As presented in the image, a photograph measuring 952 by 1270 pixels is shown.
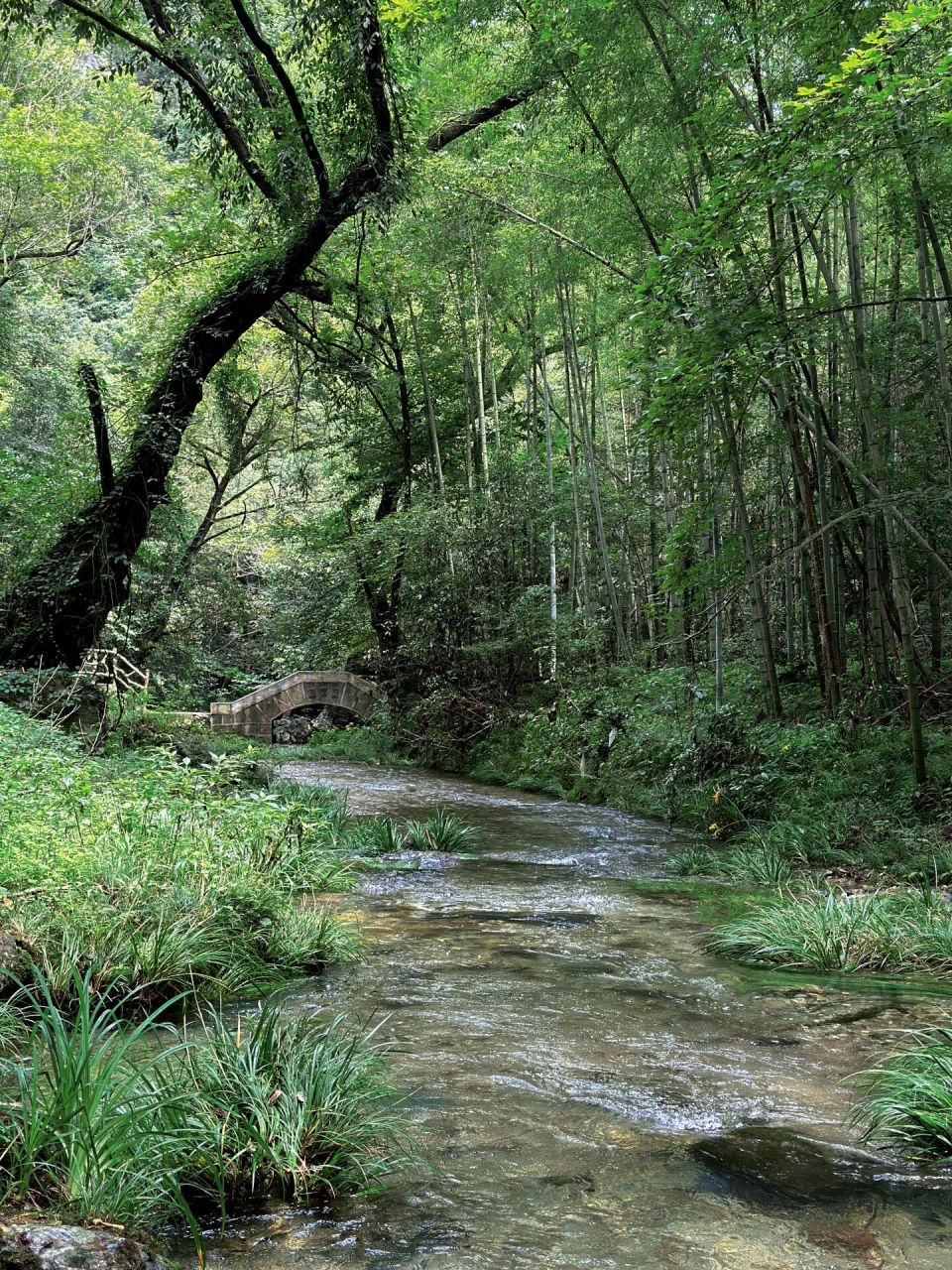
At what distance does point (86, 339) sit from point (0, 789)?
2157 centimetres

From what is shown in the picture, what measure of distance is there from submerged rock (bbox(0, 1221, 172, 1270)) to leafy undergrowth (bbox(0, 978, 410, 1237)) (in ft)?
0.32

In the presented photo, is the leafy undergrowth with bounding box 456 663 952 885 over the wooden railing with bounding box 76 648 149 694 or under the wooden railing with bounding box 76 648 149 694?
under

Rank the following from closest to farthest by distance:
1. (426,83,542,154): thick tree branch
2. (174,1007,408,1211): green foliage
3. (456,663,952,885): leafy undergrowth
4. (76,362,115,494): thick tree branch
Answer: (174,1007,408,1211): green foliage < (456,663,952,885): leafy undergrowth < (76,362,115,494): thick tree branch < (426,83,542,154): thick tree branch

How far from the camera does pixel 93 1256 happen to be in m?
1.69

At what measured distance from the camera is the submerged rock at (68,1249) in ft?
5.33

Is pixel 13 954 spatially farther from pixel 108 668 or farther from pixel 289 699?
pixel 289 699

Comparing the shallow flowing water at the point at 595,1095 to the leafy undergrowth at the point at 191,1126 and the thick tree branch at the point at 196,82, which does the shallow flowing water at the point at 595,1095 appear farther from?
the thick tree branch at the point at 196,82

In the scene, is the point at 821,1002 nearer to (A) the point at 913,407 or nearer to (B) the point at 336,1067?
(B) the point at 336,1067

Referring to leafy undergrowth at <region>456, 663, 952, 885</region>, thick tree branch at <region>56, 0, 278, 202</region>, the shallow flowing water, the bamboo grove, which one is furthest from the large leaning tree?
leafy undergrowth at <region>456, 663, 952, 885</region>

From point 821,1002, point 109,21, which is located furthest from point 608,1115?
point 109,21

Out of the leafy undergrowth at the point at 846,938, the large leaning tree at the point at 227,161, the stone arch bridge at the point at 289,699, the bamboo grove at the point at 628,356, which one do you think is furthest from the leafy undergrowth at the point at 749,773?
→ the stone arch bridge at the point at 289,699

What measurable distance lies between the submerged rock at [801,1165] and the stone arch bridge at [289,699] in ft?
59.1

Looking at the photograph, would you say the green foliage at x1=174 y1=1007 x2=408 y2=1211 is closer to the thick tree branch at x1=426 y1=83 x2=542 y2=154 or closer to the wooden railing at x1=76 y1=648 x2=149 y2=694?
the wooden railing at x1=76 y1=648 x2=149 y2=694

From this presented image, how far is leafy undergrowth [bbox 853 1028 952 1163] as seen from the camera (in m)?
2.51
